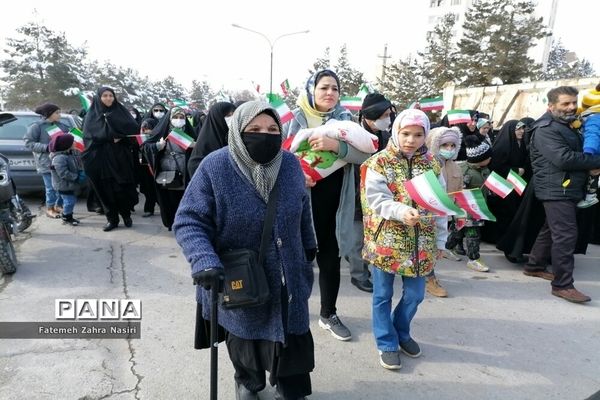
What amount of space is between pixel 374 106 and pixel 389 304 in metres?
1.75

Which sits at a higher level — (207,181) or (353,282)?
(207,181)

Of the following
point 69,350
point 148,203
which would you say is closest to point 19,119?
point 148,203

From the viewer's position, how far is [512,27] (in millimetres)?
24219

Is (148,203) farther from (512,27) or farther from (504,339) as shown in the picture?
(512,27)

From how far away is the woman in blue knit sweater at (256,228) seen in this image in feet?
6.02

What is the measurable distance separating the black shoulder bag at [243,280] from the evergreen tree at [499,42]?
26110 millimetres

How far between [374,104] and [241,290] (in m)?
2.37

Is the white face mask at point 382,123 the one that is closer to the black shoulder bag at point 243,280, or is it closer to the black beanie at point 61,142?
the black shoulder bag at point 243,280

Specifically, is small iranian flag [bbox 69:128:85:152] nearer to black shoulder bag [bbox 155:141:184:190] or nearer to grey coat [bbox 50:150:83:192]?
grey coat [bbox 50:150:83:192]

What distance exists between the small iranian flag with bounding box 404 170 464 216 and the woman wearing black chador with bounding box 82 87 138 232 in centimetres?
486

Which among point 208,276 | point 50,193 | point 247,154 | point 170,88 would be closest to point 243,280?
point 208,276

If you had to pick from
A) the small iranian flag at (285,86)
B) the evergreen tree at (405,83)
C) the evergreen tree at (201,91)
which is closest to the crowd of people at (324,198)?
the small iranian flag at (285,86)

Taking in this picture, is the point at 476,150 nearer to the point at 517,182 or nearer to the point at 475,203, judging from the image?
the point at 517,182

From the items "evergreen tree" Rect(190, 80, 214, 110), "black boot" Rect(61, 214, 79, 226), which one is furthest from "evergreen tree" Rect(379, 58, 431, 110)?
"evergreen tree" Rect(190, 80, 214, 110)
